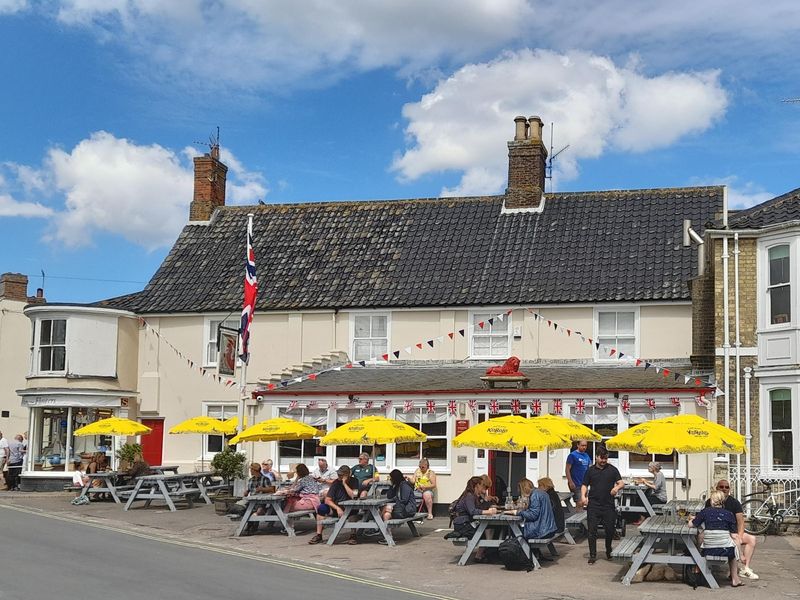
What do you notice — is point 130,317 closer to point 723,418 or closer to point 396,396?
point 396,396

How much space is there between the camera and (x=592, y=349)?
27734 mm

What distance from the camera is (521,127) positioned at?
107ft

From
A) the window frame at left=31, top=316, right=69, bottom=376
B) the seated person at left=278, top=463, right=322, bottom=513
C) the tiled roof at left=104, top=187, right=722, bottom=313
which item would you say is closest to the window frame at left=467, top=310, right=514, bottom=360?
the tiled roof at left=104, top=187, right=722, bottom=313

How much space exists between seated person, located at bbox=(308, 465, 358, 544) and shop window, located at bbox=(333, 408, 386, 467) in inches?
256

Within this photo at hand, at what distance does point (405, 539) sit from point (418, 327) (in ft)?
36.9

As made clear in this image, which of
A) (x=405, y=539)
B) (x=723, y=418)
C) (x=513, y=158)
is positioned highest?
(x=513, y=158)

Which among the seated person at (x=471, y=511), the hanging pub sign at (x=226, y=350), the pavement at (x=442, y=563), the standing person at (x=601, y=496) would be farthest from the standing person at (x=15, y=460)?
the standing person at (x=601, y=496)

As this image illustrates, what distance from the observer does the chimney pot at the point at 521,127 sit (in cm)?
3234

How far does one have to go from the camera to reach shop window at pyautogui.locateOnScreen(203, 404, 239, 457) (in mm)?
31547

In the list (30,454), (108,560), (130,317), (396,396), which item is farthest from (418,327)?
(108,560)

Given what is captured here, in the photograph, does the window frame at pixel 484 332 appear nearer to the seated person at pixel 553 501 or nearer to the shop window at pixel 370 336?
the shop window at pixel 370 336

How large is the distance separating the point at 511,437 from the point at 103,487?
1297 cm

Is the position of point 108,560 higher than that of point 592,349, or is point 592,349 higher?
point 592,349

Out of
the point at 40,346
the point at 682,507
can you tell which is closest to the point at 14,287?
the point at 40,346
